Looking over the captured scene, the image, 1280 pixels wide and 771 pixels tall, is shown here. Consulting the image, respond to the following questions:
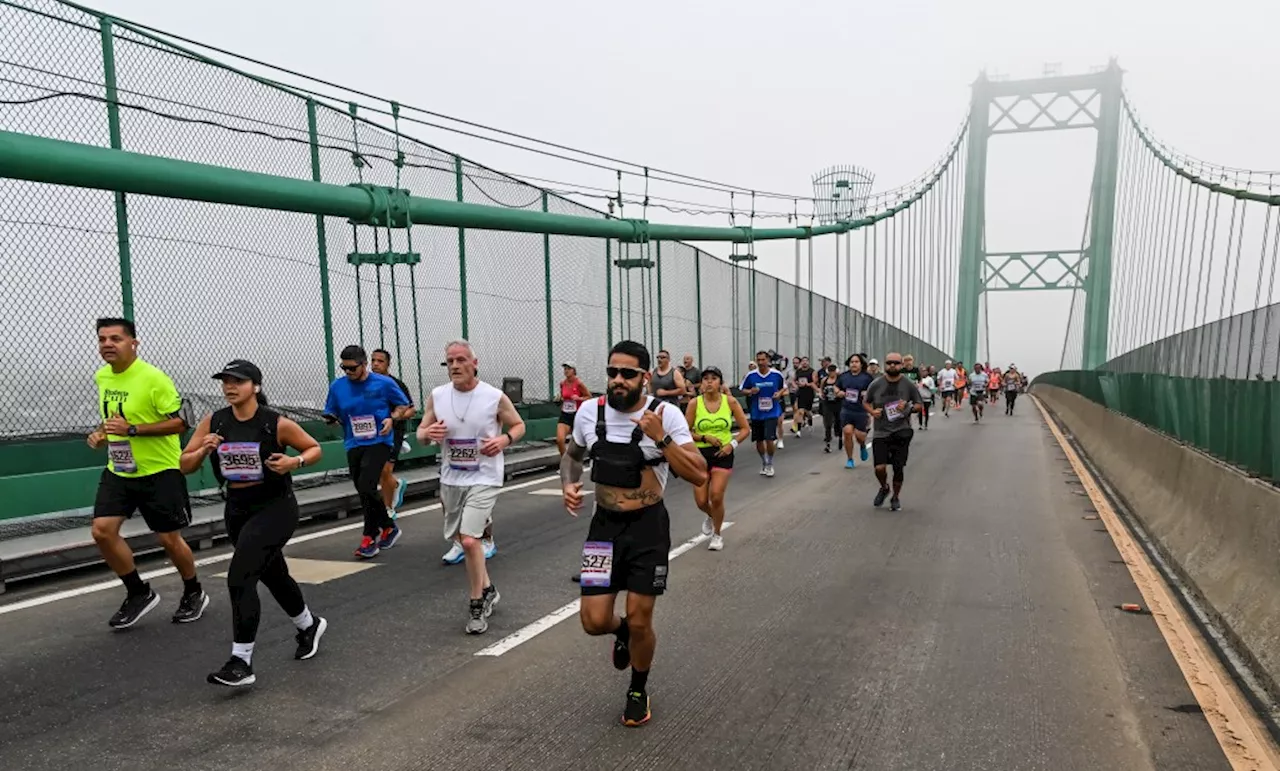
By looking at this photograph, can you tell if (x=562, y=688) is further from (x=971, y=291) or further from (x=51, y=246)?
(x=971, y=291)

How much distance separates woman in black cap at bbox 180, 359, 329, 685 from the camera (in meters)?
4.78

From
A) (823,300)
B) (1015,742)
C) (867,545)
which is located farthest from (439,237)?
(823,300)

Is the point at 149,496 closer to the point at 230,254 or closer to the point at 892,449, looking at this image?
the point at 230,254

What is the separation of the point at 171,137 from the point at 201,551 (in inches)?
181

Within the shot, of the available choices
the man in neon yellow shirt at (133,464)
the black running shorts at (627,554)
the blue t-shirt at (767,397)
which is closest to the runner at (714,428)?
the black running shorts at (627,554)

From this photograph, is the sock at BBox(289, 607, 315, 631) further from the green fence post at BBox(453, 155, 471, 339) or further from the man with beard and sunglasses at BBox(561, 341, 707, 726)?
the green fence post at BBox(453, 155, 471, 339)

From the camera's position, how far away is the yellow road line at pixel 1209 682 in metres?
3.92

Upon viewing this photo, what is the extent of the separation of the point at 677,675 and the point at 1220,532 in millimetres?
4270

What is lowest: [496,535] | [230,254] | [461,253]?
[496,535]

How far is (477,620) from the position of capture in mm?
5684

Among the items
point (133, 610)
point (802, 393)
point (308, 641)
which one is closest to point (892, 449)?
point (308, 641)

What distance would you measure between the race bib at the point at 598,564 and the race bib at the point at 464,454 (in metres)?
2.06

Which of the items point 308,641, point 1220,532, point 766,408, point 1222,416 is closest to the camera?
point 308,641

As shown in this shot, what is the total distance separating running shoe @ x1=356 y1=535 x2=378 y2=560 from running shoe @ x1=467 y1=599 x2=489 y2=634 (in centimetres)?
263
